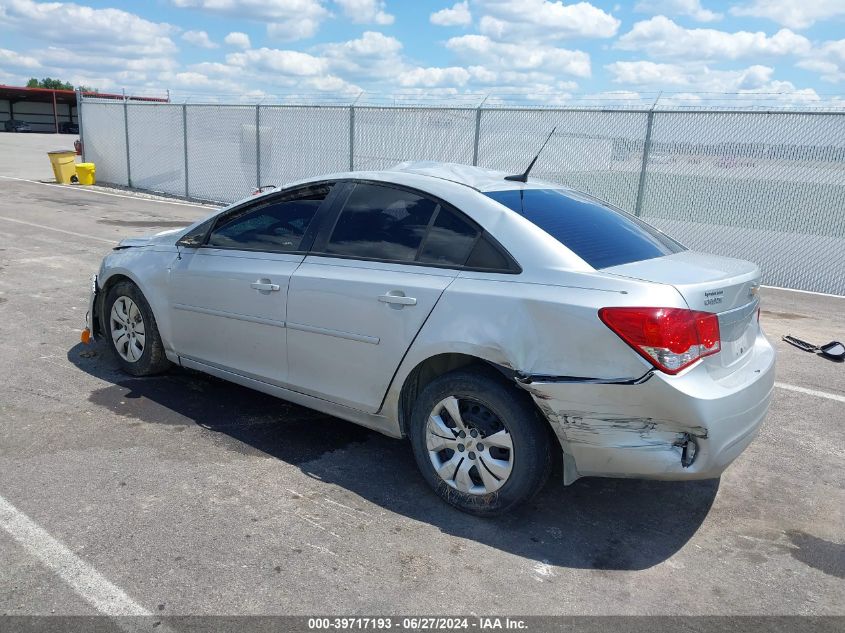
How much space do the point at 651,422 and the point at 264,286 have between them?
2302 millimetres

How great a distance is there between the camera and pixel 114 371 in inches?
215

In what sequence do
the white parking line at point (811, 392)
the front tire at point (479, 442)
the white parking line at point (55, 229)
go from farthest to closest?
the white parking line at point (55, 229) → the white parking line at point (811, 392) → the front tire at point (479, 442)

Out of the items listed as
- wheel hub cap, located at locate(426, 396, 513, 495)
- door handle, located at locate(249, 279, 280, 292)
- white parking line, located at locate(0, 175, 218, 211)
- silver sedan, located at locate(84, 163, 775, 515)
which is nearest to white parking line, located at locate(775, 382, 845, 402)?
silver sedan, located at locate(84, 163, 775, 515)

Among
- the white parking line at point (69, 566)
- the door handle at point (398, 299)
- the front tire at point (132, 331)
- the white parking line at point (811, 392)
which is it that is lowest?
the white parking line at point (69, 566)

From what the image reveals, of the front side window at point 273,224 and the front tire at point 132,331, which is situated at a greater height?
the front side window at point 273,224

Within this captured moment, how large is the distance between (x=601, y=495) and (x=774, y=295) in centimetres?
717

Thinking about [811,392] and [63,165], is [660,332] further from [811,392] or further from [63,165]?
[63,165]

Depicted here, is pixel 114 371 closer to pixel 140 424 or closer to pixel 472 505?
pixel 140 424

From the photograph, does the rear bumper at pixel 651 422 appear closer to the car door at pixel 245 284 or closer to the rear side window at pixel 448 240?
the rear side window at pixel 448 240

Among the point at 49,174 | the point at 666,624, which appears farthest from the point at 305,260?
the point at 49,174

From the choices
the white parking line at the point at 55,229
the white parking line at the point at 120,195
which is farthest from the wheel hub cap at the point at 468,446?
the white parking line at the point at 120,195

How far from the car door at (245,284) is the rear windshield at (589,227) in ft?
3.97

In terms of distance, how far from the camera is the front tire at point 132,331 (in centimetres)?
509

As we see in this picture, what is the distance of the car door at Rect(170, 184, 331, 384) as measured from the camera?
424 cm
